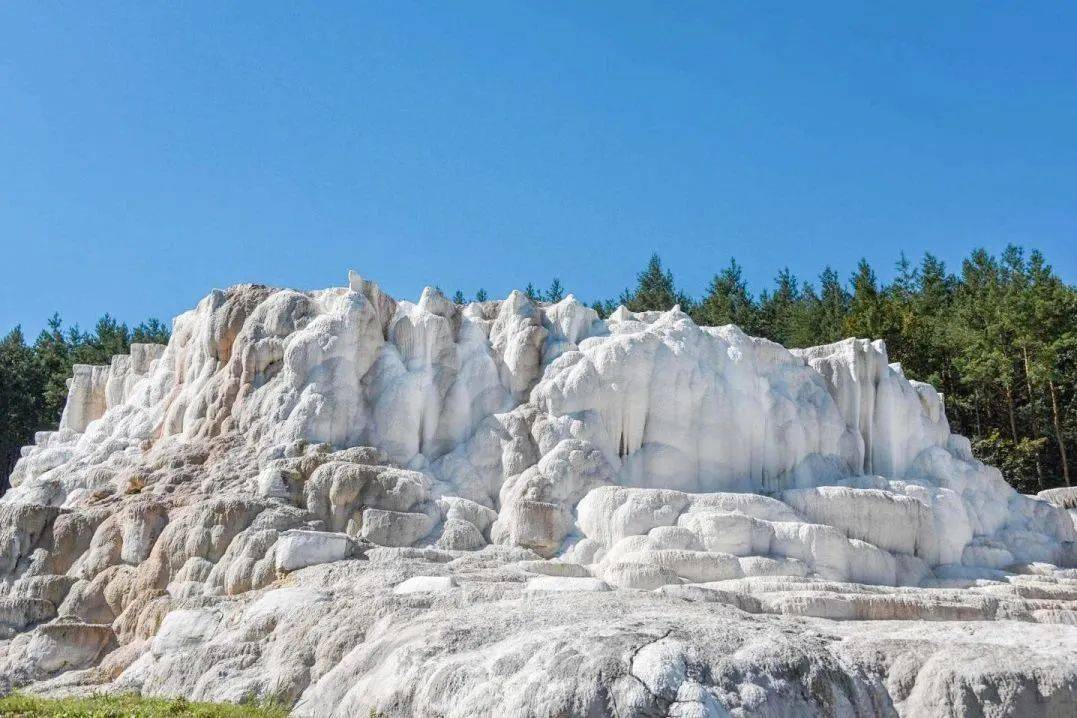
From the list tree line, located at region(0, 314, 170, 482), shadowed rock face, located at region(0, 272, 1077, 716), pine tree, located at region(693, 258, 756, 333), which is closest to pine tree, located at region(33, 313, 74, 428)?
tree line, located at region(0, 314, 170, 482)

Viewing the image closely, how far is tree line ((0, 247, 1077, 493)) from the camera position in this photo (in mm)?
43344

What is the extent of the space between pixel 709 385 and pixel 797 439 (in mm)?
3008

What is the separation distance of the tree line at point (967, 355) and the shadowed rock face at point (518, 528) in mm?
10928

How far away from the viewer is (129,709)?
48.0ft

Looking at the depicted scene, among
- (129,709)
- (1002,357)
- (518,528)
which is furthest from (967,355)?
(129,709)

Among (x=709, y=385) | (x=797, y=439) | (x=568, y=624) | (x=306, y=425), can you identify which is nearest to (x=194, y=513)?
(x=306, y=425)

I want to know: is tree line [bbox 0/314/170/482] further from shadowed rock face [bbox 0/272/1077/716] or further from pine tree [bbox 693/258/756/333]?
pine tree [bbox 693/258/756/333]

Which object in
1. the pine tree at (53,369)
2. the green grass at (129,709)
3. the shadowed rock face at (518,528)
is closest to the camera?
the shadowed rock face at (518,528)

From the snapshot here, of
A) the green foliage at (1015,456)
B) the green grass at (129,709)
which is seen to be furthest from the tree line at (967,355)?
the green grass at (129,709)

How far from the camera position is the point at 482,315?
111 ft

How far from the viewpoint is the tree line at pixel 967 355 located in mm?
Result: 43344

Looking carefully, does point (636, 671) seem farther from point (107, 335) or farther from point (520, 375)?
point (107, 335)

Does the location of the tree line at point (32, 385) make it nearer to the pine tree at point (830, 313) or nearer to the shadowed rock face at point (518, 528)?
the shadowed rock face at point (518, 528)

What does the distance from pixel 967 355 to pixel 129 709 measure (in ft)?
130
